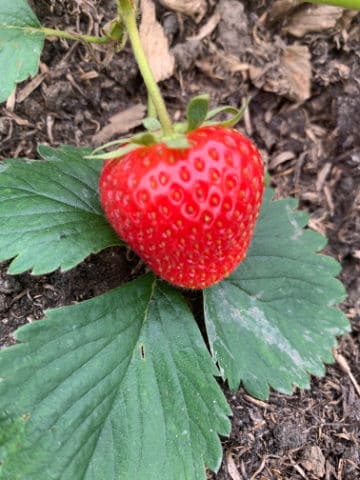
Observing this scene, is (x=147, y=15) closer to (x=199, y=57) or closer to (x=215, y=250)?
(x=199, y=57)

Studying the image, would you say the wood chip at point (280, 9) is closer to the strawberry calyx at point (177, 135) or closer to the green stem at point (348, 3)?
the green stem at point (348, 3)

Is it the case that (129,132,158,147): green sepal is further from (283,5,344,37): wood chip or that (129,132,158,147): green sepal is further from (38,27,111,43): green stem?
(283,5,344,37): wood chip

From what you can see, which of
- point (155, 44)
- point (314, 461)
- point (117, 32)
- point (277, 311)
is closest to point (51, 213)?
point (117, 32)

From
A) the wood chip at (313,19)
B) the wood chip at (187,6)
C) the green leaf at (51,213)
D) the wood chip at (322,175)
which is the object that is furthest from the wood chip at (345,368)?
the wood chip at (187,6)

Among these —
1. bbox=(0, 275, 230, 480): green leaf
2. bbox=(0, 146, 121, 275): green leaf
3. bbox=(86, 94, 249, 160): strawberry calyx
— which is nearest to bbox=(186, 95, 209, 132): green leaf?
bbox=(86, 94, 249, 160): strawberry calyx

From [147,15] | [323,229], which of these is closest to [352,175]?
[323,229]
